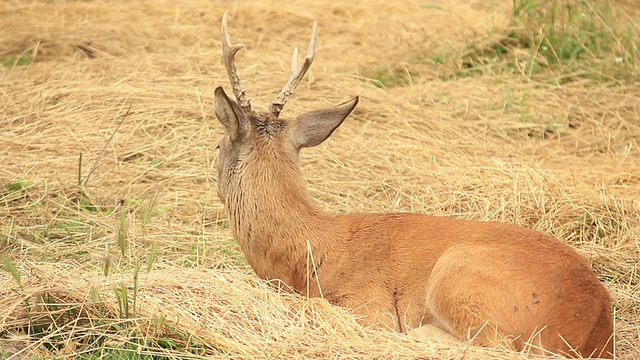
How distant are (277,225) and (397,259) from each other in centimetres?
68

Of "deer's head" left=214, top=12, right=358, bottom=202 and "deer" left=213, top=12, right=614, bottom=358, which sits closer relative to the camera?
"deer" left=213, top=12, right=614, bottom=358

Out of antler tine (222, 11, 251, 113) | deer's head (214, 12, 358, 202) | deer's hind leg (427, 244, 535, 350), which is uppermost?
antler tine (222, 11, 251, 113)

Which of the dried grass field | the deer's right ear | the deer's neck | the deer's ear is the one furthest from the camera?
the deer's ear

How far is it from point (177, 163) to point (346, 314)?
3109 mm

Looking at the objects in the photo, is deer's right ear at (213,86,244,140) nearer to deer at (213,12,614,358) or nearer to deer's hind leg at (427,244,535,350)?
deer at (213,12,614,358)

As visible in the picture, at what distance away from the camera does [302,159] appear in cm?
823

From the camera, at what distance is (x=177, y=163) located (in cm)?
802

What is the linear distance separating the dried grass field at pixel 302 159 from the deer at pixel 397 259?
0.21m

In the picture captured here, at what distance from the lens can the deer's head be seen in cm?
568

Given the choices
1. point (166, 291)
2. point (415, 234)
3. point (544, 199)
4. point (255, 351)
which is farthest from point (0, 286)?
point (544, 199)

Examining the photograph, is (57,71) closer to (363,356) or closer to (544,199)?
(544,199)

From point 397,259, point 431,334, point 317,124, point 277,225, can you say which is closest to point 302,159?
point 317,124

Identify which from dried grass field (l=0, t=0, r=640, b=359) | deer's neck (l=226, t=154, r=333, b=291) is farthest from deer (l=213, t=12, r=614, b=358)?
dried grass field (l=0, t=0, r=640, b=359)

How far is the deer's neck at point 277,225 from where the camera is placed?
5641 mm
